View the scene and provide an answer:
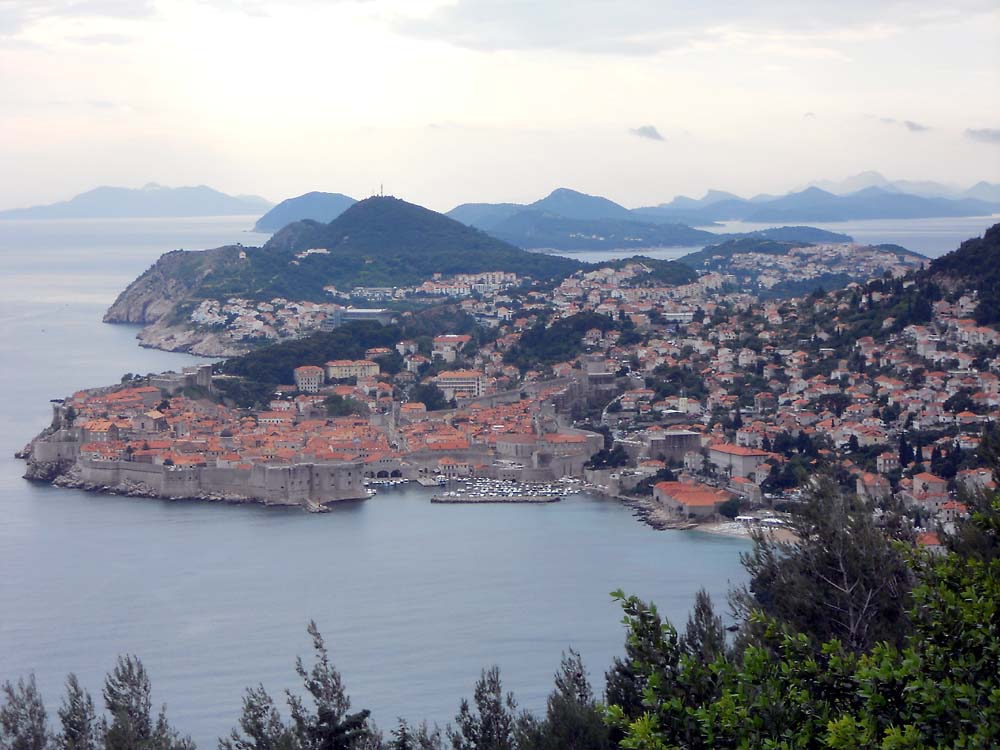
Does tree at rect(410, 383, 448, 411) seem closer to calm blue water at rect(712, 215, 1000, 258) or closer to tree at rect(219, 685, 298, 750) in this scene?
tree at rect(219, 685, 298, 750)

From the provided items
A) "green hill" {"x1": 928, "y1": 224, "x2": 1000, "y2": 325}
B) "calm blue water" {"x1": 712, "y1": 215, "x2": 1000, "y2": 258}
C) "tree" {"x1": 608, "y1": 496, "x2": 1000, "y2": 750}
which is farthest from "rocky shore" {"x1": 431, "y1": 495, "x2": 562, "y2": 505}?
"calm blue water" {"x1": 712, "y1": 215, "x2": 1000, "y2": 258}

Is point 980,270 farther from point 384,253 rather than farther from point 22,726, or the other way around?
point 384,253

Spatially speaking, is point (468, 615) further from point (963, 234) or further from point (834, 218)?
point (834, 218)

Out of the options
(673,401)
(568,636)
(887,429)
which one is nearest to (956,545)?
(568,636)

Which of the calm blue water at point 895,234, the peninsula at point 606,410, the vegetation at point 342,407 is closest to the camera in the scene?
the peninsula at point 606,410

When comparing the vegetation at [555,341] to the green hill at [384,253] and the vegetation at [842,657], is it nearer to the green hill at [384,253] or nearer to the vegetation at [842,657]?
the green hill at [384,253]

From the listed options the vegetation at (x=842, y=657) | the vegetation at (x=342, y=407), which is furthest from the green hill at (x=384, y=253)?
the vegetation at (x=842, y=657)
